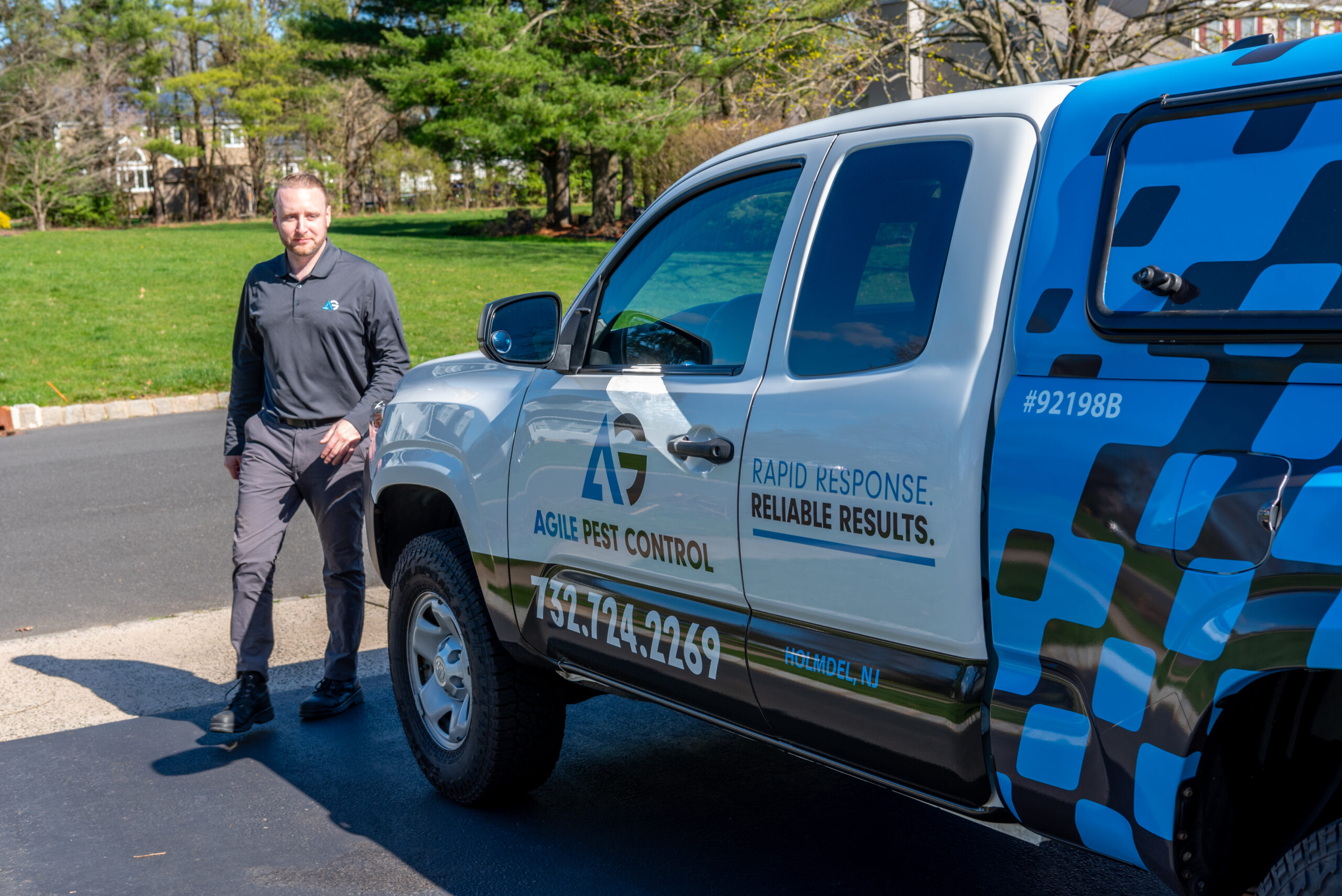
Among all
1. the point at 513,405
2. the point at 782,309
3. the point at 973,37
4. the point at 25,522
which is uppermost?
the point at 973,37

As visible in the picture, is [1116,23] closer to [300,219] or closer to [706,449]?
[300,219]

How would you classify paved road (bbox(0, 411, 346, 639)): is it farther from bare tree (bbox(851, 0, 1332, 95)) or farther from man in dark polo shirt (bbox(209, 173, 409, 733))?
bare tree (bbox(851, 0, 1332, 95))

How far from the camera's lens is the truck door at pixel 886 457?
268cm

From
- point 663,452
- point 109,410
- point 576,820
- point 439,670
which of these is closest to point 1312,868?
point 663,452

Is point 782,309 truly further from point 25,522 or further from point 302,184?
point 25,522

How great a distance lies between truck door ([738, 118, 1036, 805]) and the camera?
268cm

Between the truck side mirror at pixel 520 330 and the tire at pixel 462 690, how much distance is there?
0.77 meters

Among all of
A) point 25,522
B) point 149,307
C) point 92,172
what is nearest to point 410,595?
point 25,522

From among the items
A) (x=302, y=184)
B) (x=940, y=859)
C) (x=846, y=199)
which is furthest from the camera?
(x=302, y=184)

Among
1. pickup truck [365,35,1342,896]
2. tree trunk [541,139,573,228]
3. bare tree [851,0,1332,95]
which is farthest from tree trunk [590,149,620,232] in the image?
pickup truck [365,35,1342,896]

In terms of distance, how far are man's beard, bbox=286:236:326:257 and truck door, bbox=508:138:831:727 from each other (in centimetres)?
175

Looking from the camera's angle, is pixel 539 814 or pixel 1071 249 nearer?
pixel 1071 249

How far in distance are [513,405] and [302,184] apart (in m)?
1.86

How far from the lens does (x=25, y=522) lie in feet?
29.6
